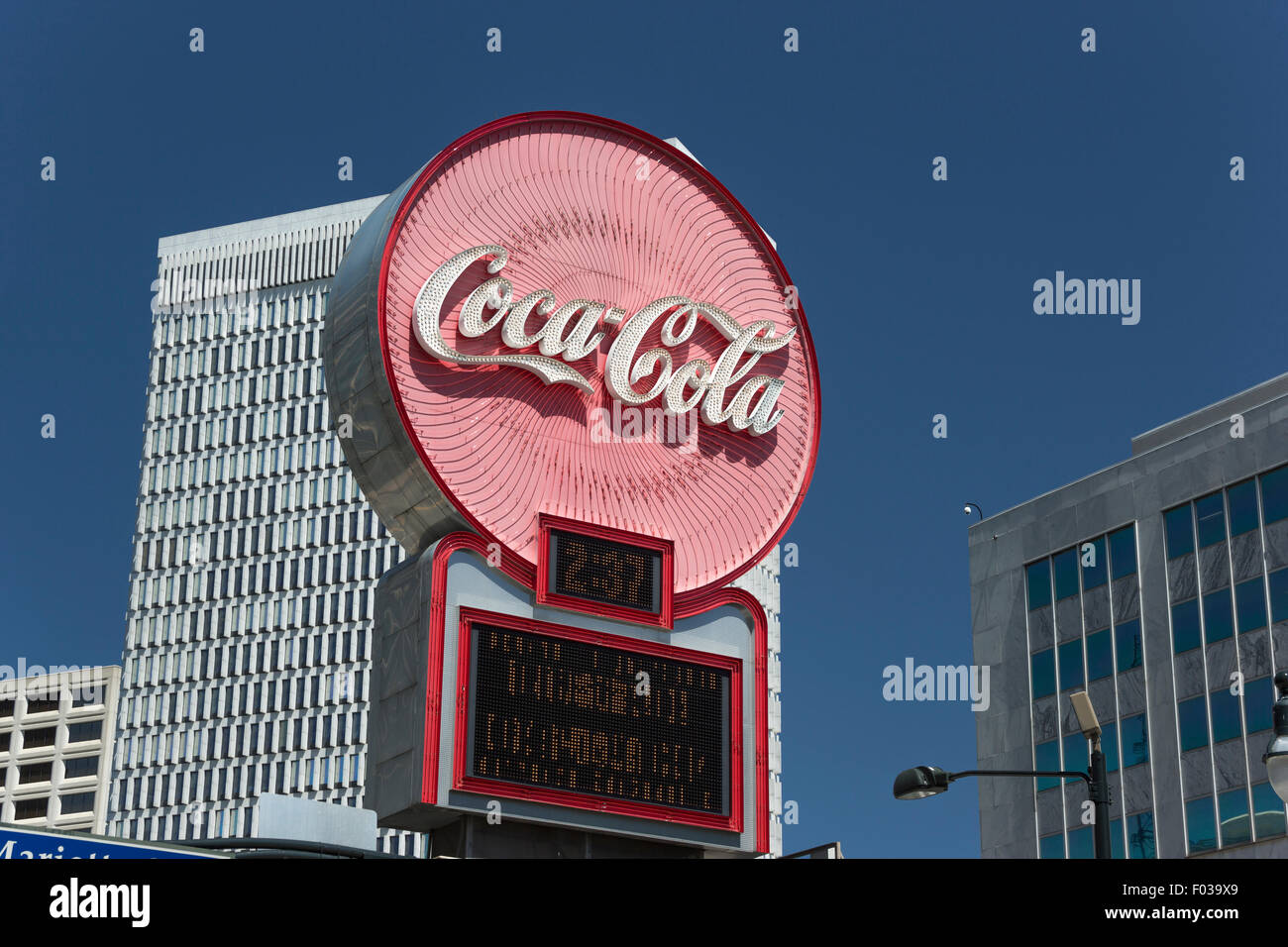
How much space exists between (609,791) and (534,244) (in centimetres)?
875

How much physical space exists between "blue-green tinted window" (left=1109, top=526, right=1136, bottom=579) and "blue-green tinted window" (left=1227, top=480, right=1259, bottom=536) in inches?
148

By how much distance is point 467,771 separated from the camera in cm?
2512

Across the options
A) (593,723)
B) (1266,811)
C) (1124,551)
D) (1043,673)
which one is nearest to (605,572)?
(593,723)

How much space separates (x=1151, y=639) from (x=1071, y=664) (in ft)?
10.4

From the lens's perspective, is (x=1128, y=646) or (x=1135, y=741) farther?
(x=1128, y=646)

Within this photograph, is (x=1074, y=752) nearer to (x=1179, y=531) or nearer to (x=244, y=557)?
(x=1179, y=531)

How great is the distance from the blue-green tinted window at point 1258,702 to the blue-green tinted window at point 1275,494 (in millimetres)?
4502

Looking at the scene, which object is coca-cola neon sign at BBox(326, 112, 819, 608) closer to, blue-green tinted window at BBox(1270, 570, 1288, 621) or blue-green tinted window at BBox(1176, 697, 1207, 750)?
blue-green tinted window at BBox(1270, 570, 1288, 621)

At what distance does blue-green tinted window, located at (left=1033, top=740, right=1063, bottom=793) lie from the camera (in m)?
54.9

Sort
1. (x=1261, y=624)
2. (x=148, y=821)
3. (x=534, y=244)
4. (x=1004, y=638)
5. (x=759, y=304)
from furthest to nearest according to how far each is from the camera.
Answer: (x=148, y=821) → (x=1004, y=638) → (x=1261, y=624) → (x=759, y=304) → (x=534, y=244)

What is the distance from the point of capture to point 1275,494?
5003cm
